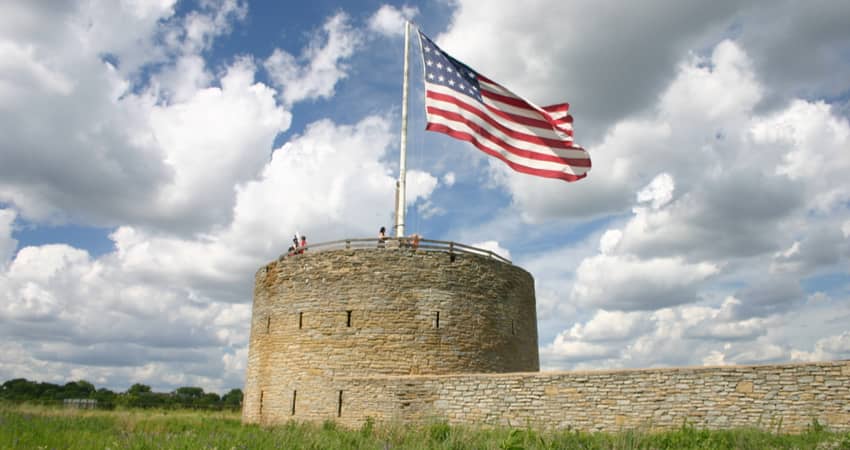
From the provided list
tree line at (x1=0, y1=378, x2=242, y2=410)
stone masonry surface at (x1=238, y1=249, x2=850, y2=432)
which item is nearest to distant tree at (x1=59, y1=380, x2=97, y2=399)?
tree line at (x1=0, y1=378, x2=242, y2=410)

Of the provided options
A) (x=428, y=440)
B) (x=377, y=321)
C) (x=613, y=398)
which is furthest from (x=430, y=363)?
(x=428, y=440)

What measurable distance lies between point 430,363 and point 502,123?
8.06 m

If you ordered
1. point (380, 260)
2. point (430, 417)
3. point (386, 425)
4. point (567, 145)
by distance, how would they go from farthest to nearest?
point (380, 260) < point (567, 145) < point (430, 417) < point (386, 425)

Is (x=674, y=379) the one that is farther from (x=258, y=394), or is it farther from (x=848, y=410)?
(x=258, y=394)

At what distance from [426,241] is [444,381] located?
5271 mm

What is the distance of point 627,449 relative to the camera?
35.4 ft

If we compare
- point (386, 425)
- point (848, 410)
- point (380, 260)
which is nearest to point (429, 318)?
point (380, 260)

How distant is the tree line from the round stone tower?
19.2 metres

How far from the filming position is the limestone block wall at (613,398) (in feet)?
43.0

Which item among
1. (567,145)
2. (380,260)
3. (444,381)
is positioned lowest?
(444,381)

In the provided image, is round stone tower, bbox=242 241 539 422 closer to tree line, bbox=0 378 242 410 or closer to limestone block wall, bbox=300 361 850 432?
limestone block wall, bbox=300 361 850 432

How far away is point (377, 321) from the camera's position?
2047 cm

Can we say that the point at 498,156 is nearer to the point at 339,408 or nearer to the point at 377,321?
the point at 377,321

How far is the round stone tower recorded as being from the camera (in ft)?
66.4
